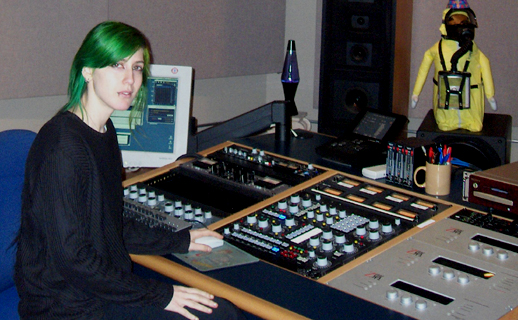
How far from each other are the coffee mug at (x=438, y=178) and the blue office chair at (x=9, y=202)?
109 centimetres

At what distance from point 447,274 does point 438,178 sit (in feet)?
1.57

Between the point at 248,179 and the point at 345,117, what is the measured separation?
1.09 meters

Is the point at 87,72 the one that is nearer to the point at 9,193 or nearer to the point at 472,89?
the point at 9,193

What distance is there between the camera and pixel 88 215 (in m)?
1.37

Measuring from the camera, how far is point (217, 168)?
2.04 m

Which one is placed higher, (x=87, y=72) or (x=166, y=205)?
(x=87, y=72)

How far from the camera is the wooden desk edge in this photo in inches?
51.5

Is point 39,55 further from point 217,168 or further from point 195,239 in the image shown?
point 195,239

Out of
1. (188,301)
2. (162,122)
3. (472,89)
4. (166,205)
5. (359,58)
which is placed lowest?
(188,301)

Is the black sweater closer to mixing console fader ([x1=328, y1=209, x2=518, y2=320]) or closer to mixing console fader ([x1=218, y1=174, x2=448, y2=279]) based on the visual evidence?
mixing console fader ([x1=218, y1=174, x2=448, y2=279])

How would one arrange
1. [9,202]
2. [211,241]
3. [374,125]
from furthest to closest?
1. [374,125]
2. [9,202]
3. [211,241]

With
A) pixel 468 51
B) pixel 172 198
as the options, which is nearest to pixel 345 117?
pixel 468 51

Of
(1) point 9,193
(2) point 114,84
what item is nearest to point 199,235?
(2) point 114,84

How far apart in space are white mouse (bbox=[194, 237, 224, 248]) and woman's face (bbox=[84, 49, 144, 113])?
0.38 metres
